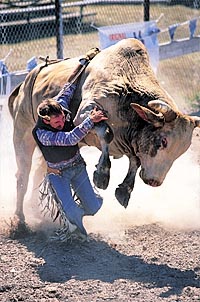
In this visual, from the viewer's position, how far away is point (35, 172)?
8.37 m

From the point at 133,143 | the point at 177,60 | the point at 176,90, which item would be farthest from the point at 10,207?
the point at 177,60

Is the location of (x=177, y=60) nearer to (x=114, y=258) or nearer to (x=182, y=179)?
(x=182, y=179)

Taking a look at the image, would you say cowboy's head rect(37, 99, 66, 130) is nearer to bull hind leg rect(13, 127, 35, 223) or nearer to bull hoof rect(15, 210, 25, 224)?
bull hind leg rect(13, 127, 35, 223)

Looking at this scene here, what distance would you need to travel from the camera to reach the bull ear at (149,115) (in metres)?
6.24

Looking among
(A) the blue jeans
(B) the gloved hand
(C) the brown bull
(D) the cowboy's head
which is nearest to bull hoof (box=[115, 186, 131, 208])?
(C) the brown bull

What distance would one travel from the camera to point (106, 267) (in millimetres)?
6469

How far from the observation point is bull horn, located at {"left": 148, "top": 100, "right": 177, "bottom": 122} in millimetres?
6172

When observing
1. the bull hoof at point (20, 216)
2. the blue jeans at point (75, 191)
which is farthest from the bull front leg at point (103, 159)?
the bull hoof at point (20, 216)

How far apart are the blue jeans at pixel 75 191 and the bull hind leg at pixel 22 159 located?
949mm

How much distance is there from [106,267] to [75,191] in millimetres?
916

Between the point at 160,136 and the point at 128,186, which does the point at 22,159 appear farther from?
the point at 160,136

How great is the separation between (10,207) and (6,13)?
29.0 feet

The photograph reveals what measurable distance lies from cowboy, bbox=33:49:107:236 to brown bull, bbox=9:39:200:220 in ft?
0.38

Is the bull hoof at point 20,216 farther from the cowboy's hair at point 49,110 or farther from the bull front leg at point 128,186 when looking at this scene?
the cowboy's hair at point 49,110
